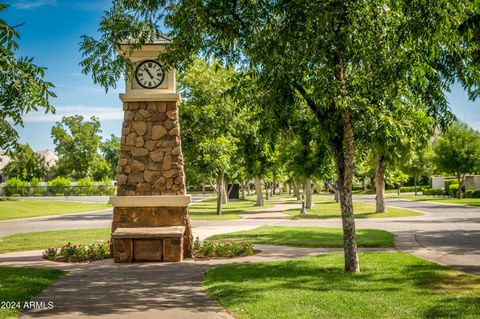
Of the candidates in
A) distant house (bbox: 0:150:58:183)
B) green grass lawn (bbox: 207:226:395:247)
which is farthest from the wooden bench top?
distant house (bbox: 0:150:58:183)

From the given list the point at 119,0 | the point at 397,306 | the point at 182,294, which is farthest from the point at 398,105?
the point at 119,0

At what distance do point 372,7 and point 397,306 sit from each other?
17.3 feet

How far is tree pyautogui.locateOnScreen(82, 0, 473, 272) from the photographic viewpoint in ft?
28.2

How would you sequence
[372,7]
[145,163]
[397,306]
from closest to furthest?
[397,306], [372,7], [145,163]

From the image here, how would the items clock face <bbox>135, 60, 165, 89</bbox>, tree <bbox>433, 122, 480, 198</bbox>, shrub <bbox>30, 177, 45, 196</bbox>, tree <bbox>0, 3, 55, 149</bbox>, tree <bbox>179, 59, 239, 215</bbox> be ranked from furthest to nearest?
1. shrub <bbox>30, 177, 45, 196</bbox>
2. tree <bbox>433, 122, 480, 198</bbox>
3. tree <bbox>179, 59, 239, 215</bbox>
4. clock face <bbox>135, 60, 165, 89</bbox>
5. tree <bbox>0, 3, 55, 149</bbox>

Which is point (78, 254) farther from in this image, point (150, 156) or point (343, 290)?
point (343, 290)

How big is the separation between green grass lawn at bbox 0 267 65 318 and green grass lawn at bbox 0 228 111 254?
486cm

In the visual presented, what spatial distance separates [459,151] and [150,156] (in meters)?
38.3

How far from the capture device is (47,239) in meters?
17.6

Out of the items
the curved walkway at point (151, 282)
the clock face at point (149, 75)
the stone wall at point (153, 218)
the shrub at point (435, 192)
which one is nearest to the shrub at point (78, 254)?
the curved walkway at point (151, 282)

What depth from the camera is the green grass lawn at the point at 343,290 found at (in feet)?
22.1

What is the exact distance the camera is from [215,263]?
11.5 meters

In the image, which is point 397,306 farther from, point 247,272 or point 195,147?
point 195,147

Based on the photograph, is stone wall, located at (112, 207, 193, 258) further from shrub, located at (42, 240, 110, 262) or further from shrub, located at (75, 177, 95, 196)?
shrub, located at (75, 177, 95, 196)
